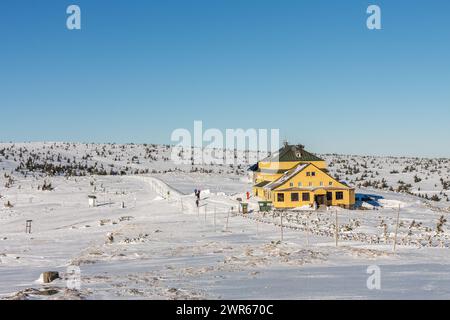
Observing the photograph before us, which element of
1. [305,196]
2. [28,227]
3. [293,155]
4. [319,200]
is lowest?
[28,227]

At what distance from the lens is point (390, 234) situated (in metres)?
27.0

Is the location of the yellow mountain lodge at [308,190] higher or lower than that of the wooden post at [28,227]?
higher

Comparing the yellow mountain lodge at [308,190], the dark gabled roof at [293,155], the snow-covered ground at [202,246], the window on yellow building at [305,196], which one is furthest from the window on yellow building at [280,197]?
the dark gabled roof at [293,155]

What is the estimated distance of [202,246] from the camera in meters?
22.2

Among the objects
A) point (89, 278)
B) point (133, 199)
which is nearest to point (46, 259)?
point (89, 278)

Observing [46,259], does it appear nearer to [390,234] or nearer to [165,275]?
[165,275]

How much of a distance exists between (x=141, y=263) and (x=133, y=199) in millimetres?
31348

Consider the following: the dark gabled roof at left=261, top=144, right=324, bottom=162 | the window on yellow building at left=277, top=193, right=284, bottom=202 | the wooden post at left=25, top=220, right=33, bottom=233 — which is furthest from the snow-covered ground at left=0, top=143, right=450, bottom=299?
the dark gabled roof at left=261, top=144, right=324, bottom=162

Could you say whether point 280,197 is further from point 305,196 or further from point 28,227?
point 28,227

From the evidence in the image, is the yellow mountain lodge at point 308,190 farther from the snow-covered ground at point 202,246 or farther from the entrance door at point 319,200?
the snow-covered ground at point 202,246

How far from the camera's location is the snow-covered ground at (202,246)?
12.6m

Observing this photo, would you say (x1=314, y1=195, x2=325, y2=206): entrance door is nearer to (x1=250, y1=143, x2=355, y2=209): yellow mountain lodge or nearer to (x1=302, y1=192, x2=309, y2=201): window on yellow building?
(x1=250, y1=143, x2=355, y2=209): yellow mountain lodge

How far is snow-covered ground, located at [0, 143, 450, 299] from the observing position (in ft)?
41.3

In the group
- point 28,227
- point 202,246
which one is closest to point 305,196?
point 28,227
